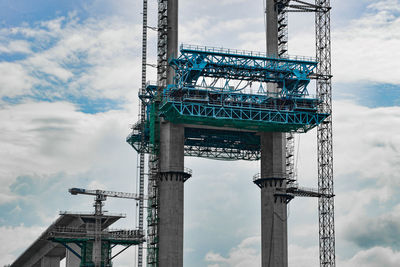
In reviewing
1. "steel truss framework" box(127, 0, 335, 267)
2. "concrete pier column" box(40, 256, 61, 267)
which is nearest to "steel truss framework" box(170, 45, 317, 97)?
"steel truss framework" box(127, 0, 335, 267)

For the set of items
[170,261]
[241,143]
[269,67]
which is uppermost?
[269,67]

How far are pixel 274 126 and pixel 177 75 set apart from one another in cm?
2104

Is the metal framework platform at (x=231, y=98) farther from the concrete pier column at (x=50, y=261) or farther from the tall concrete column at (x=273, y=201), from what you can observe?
the concrete pier column at (x=50, y=261)

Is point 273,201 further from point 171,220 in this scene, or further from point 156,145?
point 156,145

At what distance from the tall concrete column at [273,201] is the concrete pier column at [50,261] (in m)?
57.8

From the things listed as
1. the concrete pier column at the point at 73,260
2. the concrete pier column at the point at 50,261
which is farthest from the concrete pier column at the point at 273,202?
the concrete pier column at the point at 50,261

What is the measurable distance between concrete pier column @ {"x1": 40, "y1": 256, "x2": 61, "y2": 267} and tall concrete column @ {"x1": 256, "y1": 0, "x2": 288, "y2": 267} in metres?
57.8

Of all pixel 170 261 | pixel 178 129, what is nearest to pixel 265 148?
pixel 178 129

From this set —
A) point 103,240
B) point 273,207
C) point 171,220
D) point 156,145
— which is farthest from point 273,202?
point 103,240

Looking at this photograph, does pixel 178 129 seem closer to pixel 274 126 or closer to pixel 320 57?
pixel 274 126

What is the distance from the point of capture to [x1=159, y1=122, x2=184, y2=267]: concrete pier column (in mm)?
144500

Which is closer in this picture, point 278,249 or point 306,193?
point 278,249

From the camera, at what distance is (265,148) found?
156750 millimetres

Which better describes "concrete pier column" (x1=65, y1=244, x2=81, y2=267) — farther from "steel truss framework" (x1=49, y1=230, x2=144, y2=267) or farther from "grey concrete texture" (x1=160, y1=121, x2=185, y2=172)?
"grey concrete texture" (x1=160, y1=121, x2=185, y2=172)
